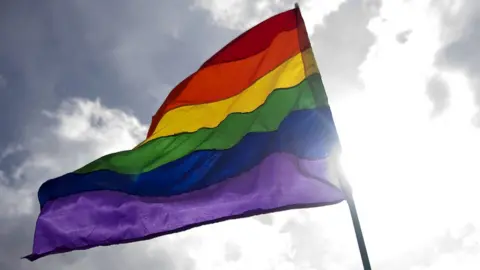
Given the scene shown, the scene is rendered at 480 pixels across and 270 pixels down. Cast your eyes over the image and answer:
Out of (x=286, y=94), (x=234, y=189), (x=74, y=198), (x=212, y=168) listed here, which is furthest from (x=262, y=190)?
(x=74, y=198)

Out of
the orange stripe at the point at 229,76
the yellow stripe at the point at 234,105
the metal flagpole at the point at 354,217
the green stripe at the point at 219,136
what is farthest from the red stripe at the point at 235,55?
the metal flagpole at the point at 354,217

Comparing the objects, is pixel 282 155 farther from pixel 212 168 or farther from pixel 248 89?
pixel 248 89

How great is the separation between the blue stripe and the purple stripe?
0.21 metres

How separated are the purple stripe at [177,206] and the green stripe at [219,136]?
777 mm

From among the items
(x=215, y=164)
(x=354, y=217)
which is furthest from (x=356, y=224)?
(x=215, y=164)

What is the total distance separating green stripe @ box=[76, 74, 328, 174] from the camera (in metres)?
11.6

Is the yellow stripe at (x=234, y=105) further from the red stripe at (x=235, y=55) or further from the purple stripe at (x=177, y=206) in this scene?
the purple stripe at (x=177, y=206)

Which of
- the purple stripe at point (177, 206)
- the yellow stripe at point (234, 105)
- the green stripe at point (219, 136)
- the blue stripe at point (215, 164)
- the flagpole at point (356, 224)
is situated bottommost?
the flagpole at point (356, 224)

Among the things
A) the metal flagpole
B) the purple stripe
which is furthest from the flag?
the metal flagpole

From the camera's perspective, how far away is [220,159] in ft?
39.0

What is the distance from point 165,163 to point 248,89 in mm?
2394

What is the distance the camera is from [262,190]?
10.5 metres

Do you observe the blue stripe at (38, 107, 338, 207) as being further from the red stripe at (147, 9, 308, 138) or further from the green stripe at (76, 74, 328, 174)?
the red stripe at (147, 9, 308, 138)

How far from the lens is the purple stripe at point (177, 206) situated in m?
10.2
